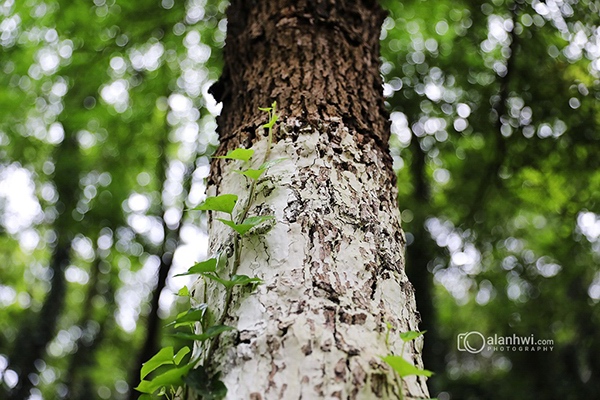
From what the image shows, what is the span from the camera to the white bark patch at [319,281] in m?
1.10

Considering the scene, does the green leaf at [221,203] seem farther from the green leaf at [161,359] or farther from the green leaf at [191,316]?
the green leaf at [161,359]

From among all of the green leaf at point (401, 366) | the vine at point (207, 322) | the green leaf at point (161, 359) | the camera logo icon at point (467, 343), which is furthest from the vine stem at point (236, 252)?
the camera logo icon at point (467, 343)

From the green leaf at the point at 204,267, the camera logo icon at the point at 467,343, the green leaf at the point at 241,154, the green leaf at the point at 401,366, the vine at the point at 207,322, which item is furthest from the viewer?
the camera logo icon at the point at 467,343

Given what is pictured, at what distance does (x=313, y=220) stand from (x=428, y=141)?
154 inches

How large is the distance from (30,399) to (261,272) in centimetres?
868

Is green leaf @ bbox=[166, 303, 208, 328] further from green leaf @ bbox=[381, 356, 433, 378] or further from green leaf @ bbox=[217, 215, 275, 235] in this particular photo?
green leaf @ bbox=[381, 356, 433, 378]

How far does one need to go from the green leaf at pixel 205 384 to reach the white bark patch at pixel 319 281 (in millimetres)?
20

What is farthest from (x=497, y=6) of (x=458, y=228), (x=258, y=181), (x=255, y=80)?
(x=258, y=181)

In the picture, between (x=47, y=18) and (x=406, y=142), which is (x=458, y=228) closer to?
(x=406, y=142)

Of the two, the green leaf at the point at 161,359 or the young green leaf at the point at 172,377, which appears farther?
the green leaf at the point at 161,359

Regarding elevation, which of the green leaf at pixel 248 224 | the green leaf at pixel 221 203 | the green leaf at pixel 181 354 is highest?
the green leaf at pixel 221 203

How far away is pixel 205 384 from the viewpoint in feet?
3.78

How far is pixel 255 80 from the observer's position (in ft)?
6.07

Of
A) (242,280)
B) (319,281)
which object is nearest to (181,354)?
(242,280)
